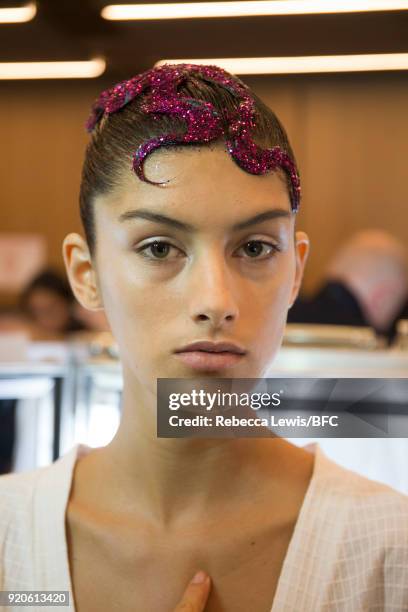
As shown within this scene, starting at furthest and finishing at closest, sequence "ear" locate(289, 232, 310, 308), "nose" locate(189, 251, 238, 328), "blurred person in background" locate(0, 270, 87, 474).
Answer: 1. "blurred person in background" locate(0, 270, 87, 474)
2. "ear" locate(289, 232, 310, 308)
3. "nose" locate(189, 251, 238, 328)

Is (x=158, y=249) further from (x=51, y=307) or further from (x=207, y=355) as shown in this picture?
(x=51, y=307)

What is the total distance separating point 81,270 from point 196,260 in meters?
0.16

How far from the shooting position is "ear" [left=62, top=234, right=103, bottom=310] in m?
0.69

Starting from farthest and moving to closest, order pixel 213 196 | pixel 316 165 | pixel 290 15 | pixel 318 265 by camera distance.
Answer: pixel 318 265
pixel 316 165
pixel 290 15
pixel 213 196

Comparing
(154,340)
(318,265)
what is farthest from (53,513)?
(318,265)

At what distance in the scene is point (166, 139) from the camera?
60cm

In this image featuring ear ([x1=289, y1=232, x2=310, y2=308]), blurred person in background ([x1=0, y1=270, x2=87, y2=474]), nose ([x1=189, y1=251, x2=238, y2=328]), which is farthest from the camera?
blurred person in background ([x1=0, y1=270, x2=87, y2=474])

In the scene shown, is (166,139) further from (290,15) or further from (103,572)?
(103,572)

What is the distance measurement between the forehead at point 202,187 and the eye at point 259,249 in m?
0.03

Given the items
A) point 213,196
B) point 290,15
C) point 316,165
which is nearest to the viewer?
point 213,196

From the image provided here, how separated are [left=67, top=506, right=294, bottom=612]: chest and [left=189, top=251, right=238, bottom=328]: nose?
9.6 inches

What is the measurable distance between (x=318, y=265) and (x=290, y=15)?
2.49 feet

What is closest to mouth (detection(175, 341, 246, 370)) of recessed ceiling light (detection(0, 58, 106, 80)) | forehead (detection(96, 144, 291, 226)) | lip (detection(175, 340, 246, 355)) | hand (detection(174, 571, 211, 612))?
lip (detection(175, 340, 246, 355))

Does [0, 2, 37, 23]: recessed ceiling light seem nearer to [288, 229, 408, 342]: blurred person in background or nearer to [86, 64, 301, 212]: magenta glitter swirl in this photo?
[86, 64, 301, 212]: magenta glitter swirl
